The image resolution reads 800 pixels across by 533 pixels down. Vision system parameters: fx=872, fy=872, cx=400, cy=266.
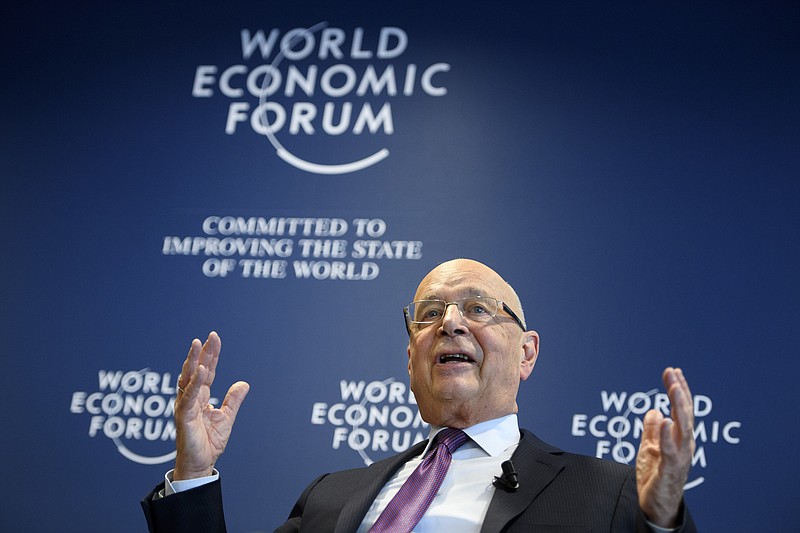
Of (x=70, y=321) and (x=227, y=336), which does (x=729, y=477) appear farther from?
(x=70, y=321)

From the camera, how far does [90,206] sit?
346 centimetres

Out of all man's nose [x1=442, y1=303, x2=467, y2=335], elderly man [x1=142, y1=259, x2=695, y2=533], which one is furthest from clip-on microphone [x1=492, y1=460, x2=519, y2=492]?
man's nose [x1=442, y1=303, x2=467, y2=335]

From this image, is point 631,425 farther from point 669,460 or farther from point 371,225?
point 669,460

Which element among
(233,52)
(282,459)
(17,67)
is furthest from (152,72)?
(282,459)

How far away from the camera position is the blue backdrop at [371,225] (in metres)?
3.00

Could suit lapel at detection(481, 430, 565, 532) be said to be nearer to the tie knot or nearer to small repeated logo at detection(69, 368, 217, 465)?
the tie knot

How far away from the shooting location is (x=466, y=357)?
7.17ft

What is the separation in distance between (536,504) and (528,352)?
0.61 metres

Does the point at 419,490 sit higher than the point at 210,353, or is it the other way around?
the point at 210,353

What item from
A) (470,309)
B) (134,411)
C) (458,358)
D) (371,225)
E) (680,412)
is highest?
(371,225)

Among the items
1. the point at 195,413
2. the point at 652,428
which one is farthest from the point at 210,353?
the point at 652,428

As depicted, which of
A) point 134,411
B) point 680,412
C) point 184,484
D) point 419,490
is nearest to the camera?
point 680,412

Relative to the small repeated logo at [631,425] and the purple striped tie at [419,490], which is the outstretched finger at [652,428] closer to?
the purple striped tie at [419,490]

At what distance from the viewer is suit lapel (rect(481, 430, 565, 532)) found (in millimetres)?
1795
